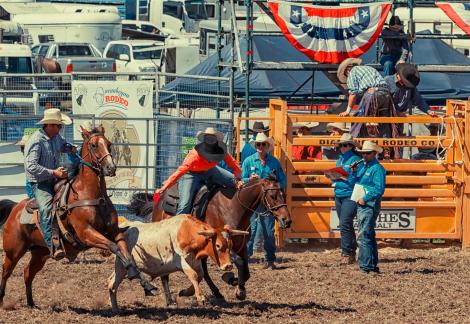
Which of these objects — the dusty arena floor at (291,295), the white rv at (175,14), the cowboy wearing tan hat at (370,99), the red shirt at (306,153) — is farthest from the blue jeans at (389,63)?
the white rv at (175,14)

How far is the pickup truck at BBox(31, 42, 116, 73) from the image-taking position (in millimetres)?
30281

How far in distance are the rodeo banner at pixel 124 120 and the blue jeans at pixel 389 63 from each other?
353cm

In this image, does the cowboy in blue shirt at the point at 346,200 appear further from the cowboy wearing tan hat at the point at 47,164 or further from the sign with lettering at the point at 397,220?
the cowboy wearing tan hat at the point at 47,164

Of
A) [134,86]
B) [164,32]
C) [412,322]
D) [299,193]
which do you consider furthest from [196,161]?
[164,32]

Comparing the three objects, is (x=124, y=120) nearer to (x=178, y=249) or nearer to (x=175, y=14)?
(x=178, y=249)

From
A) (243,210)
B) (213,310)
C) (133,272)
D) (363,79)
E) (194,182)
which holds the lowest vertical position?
(213,310)

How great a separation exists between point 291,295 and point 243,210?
3.40 ft

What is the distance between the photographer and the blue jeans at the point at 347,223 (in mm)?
14469

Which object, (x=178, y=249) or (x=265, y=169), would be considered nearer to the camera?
(x=178, y=249)

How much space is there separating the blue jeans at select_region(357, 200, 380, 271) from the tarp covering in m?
6.21

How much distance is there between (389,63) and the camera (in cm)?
1772

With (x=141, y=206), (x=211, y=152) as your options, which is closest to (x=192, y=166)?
(x=211, y=152)

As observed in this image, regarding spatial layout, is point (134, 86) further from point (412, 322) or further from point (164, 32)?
point (164, 32)

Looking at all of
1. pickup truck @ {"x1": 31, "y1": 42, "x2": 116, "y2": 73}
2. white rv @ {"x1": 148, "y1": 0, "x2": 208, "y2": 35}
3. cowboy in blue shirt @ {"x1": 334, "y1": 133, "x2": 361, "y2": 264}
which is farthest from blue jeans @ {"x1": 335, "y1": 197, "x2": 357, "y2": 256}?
white rv @ {"x1": 148, "y1": 0, "x2": 208, "y2": 35}
